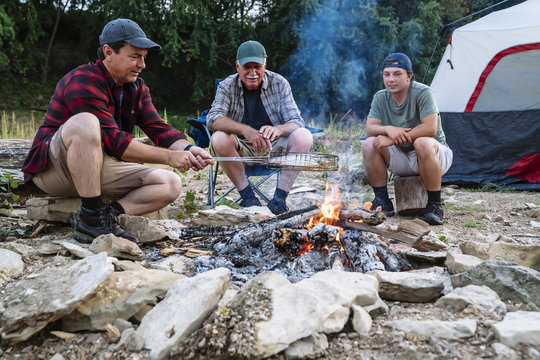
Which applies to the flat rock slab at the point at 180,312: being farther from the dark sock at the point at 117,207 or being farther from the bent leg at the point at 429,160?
the bent leg at the point at 429,160

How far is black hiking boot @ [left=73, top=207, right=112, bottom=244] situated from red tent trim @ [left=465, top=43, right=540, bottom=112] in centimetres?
512

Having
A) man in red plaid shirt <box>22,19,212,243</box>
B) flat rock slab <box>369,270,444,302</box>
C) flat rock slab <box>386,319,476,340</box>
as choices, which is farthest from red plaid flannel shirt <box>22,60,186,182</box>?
flat rock slab <box>386,319,476,340</box>

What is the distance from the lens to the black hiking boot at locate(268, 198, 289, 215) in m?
3.88

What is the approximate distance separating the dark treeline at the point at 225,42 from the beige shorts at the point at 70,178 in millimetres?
9521

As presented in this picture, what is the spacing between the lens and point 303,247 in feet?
8.89

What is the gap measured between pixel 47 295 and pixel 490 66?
19.8 ft

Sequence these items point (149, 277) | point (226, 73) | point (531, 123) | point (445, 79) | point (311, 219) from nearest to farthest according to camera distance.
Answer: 1. point (149, 277)
2. point (311, 219)
3. point (531, 123)
4. point (445, 79)
5. point (226, 73)

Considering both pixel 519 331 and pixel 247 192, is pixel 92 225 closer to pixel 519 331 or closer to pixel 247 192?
pixel 247 192

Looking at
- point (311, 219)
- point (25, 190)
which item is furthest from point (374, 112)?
point (25, 190)

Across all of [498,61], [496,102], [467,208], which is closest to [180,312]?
[467,208]

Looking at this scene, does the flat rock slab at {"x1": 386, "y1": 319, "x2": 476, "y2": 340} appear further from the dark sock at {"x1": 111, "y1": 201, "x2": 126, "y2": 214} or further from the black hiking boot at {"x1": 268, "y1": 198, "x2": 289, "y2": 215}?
the black hiking boot at {"x1": 268, "y1": 198, "x2": 289, "y2": 215}

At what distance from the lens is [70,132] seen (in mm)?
2689

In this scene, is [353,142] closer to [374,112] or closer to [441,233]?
[374,112]

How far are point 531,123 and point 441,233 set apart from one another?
3.17 m
